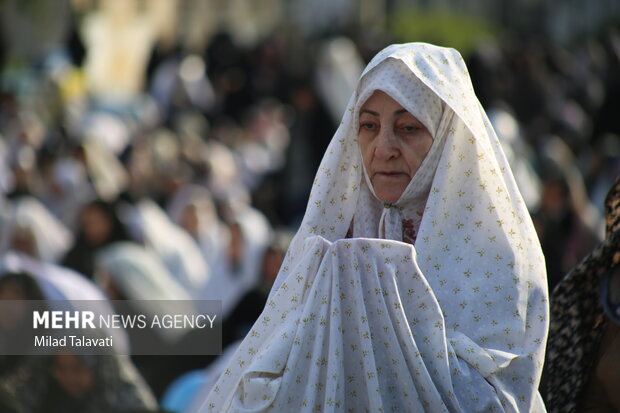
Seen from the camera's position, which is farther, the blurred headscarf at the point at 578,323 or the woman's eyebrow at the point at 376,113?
the blurred headscarf at the point at 578,323

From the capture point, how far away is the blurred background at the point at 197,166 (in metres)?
7.99

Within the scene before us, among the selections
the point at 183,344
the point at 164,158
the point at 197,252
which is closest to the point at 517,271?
the point at 183,344

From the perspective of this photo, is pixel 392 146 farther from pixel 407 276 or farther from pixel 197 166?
pixel 197 166

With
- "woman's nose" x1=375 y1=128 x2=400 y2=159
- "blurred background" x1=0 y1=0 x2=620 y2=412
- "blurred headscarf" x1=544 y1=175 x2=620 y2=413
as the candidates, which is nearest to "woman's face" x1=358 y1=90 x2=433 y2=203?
"woman's nose" x1=375 y1=128 x2=400 y2=159

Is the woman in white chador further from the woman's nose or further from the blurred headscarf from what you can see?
the blurred headscarf

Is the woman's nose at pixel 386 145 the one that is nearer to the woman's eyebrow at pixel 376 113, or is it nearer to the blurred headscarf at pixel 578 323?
the woman's eyebrow at pixel 376 113

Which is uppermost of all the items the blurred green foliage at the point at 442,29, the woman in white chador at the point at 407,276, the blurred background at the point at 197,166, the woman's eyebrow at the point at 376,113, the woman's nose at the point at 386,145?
the blurred green foliage at the point at 442,29

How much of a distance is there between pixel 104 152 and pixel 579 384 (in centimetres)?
1126

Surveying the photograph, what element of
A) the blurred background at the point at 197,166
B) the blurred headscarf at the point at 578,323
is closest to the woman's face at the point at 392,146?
the blurred headscarf at the point at 578,323

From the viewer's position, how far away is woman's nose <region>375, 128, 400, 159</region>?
3.47 meters

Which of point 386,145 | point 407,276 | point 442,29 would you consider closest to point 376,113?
point 386,145

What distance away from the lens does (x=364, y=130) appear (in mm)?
3572

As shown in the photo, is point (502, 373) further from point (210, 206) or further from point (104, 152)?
point (104, 152)

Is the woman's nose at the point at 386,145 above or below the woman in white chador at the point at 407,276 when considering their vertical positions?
above
